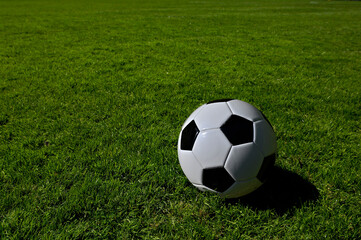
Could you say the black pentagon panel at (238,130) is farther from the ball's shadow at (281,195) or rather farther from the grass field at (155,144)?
the grass field at (155,144)

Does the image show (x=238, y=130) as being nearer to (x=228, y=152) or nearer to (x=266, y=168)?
(x=228, y=152)

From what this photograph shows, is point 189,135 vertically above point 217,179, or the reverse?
point 189,135

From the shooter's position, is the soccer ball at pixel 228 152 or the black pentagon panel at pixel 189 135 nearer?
the soccer ball at pixel 228 152

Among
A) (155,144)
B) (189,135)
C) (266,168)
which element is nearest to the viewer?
(266,168)

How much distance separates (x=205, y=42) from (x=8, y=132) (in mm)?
7166

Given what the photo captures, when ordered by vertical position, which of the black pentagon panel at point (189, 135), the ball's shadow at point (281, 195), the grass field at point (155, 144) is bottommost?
the ball's shadow at point (281, 195)

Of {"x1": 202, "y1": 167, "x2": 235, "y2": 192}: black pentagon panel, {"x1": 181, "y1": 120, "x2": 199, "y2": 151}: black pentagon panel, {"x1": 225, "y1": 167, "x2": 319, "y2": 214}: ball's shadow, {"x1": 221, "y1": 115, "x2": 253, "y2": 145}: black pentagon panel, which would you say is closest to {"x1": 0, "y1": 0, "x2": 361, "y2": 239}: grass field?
{"x1": 225, "y1": 167, "x2": 319, "y2": 214}: ball's shadow

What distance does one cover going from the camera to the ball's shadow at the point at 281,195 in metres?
2.38

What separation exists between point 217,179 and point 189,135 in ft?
1.70

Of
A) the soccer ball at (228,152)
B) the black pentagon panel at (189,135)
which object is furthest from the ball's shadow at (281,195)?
the black pentagon panel at (189,135)

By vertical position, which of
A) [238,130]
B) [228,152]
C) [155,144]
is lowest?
[155,144]

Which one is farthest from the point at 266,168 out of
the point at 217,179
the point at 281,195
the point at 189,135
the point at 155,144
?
the point at 155,144

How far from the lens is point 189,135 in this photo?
2.46 m

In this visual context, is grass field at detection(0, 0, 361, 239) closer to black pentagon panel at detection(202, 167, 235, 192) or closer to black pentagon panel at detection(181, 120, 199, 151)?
black pentagon panel at detection(202, 167, 235, 192)
